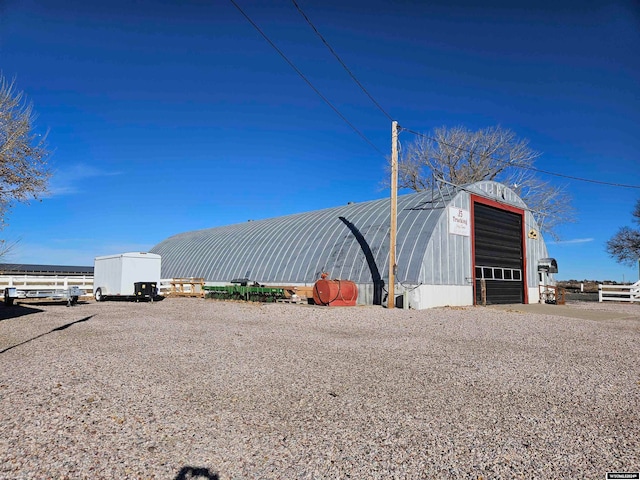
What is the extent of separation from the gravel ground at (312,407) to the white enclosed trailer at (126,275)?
1639cm

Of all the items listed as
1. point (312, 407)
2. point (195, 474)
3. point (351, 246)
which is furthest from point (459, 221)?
point (195, 474)

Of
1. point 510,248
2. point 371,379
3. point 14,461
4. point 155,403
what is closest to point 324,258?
point 510,248

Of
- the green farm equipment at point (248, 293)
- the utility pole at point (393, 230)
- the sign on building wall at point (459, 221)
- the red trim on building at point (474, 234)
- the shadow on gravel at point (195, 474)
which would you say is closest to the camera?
the shadow on gravel at point (195, 474)

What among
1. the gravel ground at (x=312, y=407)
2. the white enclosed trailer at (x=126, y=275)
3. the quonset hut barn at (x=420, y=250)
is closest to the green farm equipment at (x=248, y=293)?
the quonset hut barn at (x=420, y=250)

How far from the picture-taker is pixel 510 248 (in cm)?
3066

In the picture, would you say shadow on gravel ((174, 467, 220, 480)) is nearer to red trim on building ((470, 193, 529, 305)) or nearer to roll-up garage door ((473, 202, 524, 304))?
red trim on building ((470, 193, 529, 305))

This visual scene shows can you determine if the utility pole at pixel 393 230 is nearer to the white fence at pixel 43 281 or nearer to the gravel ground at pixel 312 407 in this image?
the gravel ground at pixel 312 407

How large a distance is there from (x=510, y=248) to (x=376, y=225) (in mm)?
10310

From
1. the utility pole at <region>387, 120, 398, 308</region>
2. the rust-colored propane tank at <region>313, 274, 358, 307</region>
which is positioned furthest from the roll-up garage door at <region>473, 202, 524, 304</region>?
the rust-colored propane tank at <region>313, 274, 358, 307</region>

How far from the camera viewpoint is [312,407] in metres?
6.28

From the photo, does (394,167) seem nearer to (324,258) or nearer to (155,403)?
(324,258)

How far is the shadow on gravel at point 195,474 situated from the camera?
4.15 m

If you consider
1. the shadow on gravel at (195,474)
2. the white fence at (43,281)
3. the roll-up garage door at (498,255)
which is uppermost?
the roll-up garage door at (498,255)

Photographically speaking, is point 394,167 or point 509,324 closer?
point 509,324
